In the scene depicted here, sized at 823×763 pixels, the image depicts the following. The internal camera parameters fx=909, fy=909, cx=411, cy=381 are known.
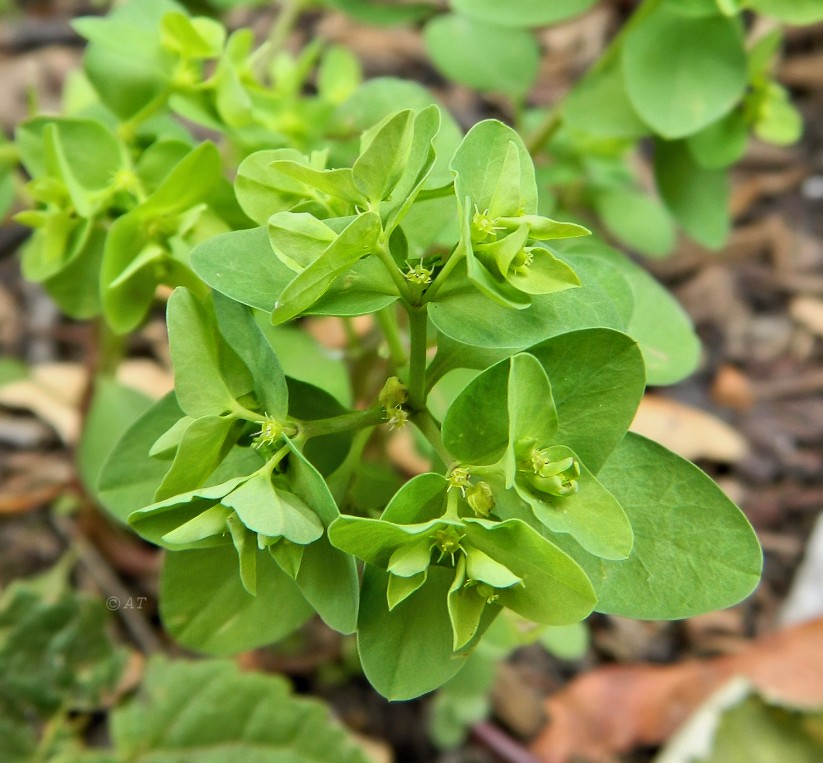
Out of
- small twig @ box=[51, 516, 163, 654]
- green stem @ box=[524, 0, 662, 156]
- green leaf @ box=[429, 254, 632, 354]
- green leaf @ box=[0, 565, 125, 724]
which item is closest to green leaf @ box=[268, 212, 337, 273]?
green leaf @ box=[429, 254, 632, 354]

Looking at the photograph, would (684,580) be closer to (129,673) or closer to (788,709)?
(788,709)

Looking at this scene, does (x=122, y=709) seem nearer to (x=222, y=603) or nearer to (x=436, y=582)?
(x=222, y=603)

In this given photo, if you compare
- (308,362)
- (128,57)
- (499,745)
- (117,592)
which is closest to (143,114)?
(128,57)

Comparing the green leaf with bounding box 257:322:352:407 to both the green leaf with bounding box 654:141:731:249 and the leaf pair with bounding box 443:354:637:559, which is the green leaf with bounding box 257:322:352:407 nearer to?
the leaf pair with bounding box 443:354:637:559

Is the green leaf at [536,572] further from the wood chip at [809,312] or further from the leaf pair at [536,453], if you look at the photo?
the wood chip at [809,312]

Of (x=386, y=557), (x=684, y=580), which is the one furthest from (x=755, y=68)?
(x=386, y=557)

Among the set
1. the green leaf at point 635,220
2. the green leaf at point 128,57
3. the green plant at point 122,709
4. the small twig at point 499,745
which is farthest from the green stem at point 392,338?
the small twig at point 499,745
